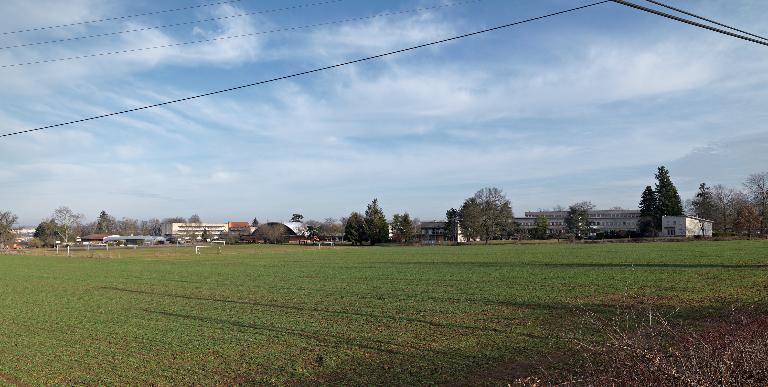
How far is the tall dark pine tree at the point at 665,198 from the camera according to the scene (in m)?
115

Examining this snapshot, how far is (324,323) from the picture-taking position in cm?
1556

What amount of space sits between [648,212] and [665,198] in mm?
4695

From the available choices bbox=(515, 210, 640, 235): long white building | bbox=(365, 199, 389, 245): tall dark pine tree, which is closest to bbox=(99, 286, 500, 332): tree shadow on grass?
bbox=(365, 199, 389, 245): tall dark pine tree

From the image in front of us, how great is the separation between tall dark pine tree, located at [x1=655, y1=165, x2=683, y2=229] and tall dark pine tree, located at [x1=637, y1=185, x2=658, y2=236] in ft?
2.75

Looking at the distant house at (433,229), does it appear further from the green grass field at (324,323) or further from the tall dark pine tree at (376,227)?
the green grass field at (324,323)

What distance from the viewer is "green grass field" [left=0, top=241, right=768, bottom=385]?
34.2ft

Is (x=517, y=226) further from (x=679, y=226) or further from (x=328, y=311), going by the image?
(x=328, y=311)

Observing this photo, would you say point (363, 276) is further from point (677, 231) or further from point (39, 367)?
point (677, 231)

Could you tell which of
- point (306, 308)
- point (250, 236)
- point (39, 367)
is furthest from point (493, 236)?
point (39, 367)

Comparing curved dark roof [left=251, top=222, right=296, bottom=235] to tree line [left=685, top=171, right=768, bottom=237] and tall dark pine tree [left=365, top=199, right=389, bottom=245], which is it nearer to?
tall dark pine tree [left=365, top=199, right=389, bottom=245]

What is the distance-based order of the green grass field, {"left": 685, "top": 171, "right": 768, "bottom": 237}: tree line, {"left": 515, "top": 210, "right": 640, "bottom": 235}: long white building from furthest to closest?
{"left": 515, "top": 210, "right": 640, "bottom": 235}: long white building
{"left": 685, "top": 171, "right": 768, "bottom": 237}: tree line
the green grass field

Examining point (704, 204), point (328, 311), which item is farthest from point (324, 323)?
point (704, 204)

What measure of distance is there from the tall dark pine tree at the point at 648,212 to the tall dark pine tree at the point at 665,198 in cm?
84

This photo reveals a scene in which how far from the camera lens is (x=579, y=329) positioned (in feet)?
45.1
